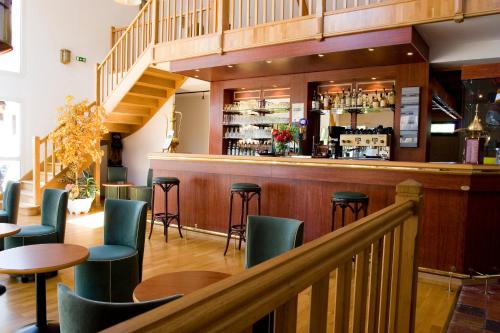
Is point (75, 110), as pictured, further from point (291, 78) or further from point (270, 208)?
point (270, 208)

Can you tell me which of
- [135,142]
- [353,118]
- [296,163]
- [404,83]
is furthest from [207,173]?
[135,142]

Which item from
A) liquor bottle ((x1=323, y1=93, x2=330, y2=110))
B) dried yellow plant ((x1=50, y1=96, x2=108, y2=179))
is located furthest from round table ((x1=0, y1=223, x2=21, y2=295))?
liquor bottle ((x1=323, y1=93, x2=330, y2=110))

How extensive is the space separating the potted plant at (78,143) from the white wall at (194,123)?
12.7ft

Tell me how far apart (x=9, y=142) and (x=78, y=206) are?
7.93 ft

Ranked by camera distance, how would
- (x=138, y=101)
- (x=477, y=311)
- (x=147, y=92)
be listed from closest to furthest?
(x=477, y=311) → (x=147, y=92) → (x=138, y=101)

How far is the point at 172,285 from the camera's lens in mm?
2115

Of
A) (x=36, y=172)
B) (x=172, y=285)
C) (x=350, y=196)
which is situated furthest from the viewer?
(x=36, y=172)

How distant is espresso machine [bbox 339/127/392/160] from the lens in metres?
5.86

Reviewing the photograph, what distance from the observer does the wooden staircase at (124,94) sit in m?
7.73

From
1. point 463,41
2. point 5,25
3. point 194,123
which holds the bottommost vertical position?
point 5,25

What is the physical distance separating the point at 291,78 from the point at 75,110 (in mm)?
4212

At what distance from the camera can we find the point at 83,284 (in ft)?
10.2

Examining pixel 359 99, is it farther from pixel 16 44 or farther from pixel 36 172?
pixel 16 44

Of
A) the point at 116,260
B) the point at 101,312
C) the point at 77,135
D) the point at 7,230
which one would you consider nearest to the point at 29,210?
the point at 77,135
